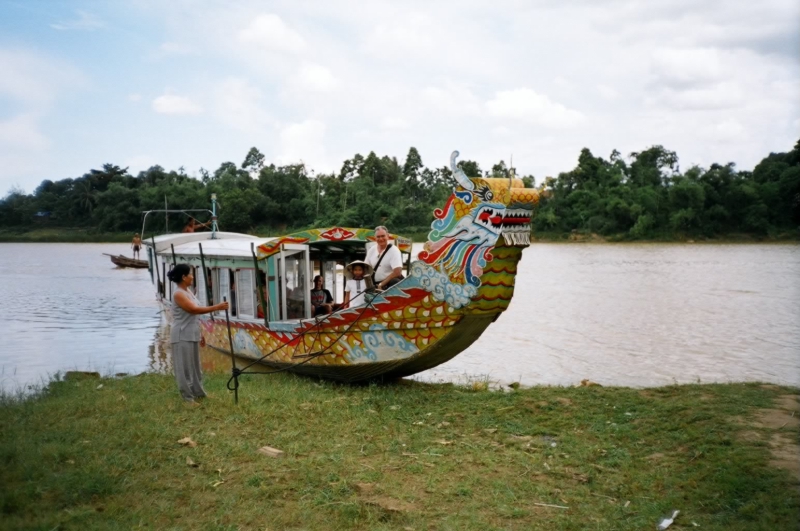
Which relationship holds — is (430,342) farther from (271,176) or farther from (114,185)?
(114,185)

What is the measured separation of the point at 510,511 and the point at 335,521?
123cm

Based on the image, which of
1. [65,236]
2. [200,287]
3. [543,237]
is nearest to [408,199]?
[543,237]

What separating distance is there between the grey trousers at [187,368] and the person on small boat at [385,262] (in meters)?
2.47

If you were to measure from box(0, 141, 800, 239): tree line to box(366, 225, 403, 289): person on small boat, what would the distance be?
3692 cm

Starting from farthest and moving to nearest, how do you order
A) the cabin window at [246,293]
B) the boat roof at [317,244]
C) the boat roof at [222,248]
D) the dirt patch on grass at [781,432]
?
the boat roof at [222,248] < the cabin window at [246,293] < the boat roof at [317,244] < the dirt patch on grass at [781,432]

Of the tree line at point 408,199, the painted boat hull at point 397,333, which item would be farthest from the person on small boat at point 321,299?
the tree line at point 408,199

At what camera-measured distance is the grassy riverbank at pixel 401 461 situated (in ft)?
15.1

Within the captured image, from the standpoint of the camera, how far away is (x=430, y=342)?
843 cm

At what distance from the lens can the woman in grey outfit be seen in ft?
22.8

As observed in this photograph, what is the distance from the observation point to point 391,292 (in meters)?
8.41

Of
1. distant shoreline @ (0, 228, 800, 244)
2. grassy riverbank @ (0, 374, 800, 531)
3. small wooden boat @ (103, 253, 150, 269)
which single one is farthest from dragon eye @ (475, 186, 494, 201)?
distant shoreline @ (0, 228, 800, 244)

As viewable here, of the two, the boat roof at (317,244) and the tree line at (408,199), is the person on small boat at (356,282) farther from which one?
the tree line at (408,199)

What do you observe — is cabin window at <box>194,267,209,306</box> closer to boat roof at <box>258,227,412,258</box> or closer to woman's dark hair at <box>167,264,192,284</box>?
boat roof at <box>258,227,412,258</box>

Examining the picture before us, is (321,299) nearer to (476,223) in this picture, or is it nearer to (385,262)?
(385,262)
